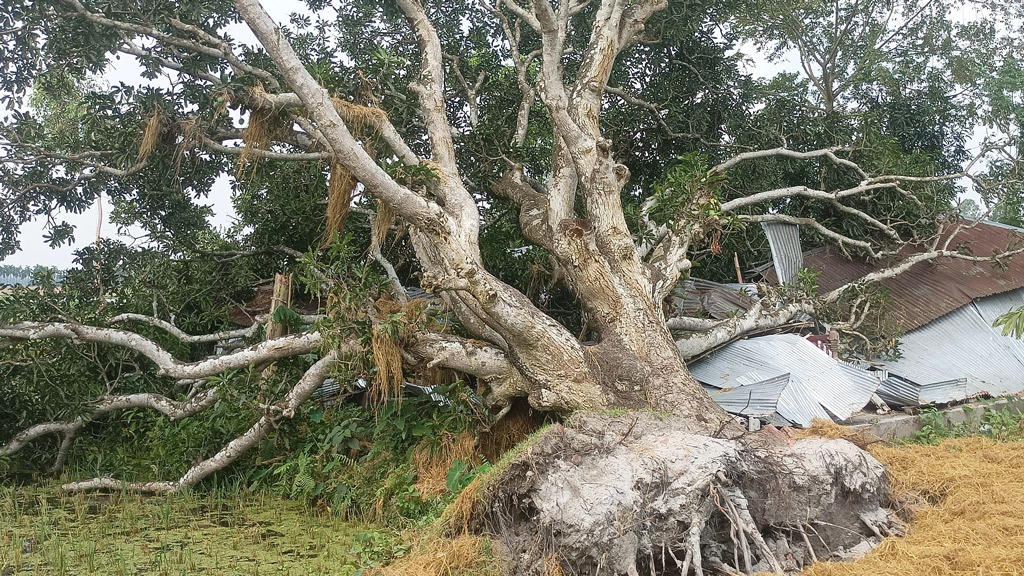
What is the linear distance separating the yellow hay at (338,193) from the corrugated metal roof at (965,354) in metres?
6.14

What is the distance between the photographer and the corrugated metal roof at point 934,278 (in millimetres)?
9125

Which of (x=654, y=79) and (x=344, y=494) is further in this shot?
(x=654, y=79)

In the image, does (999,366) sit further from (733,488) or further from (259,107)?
(259,107)

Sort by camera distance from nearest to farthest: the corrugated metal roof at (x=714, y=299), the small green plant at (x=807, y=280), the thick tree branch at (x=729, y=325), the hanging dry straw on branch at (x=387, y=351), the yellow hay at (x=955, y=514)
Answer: the yellow hay at (x=955, y=514)
the hanging dry straw on branch at (x=387, y=351)
the thick tree branch at (x=729, y=325)
the small green plant at (x=807, y=280)
the corrugated metal roof at (x=714, y=299)

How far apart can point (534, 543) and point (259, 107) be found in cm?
434

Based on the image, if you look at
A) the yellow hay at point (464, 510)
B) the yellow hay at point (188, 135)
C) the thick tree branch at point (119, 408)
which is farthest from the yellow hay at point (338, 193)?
the yellow hay at point (464, 510)

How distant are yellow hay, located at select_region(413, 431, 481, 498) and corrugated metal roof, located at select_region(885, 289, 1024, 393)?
5099mm

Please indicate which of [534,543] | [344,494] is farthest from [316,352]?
[534,543]

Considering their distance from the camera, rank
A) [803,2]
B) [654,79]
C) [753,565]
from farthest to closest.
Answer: [803,2]
[654,79]
[753,565]

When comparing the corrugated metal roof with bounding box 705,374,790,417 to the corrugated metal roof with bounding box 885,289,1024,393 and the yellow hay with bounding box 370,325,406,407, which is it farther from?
the yellow hay with bounding box 370,325,406,407

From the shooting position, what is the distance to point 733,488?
13.3ft

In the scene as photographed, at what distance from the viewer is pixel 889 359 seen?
853 cm

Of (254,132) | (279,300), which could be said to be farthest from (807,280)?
(254,132)

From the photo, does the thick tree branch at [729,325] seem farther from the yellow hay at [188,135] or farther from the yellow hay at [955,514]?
the yellow hay at [188,135]
